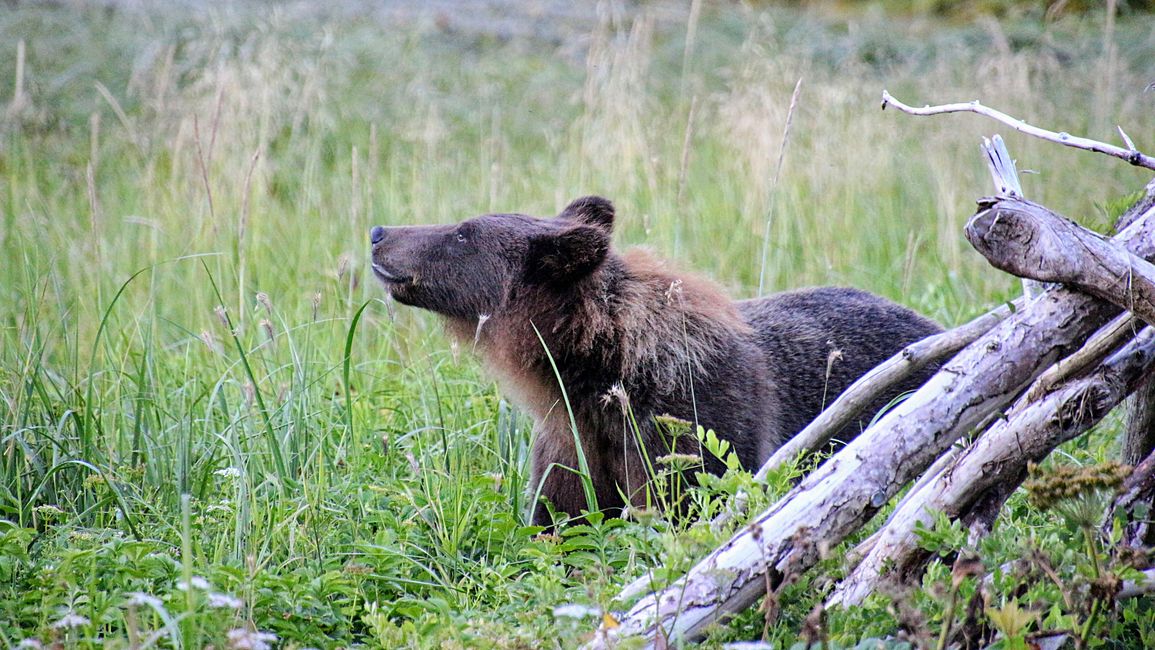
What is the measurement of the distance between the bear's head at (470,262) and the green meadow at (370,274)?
0.32m

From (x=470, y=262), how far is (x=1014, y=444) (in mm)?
2549

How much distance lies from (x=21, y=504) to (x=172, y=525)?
59cm

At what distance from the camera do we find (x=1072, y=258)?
8.95ft

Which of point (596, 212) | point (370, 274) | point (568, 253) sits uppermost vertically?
point (596, 212)

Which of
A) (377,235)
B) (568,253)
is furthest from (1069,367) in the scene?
(377,235)

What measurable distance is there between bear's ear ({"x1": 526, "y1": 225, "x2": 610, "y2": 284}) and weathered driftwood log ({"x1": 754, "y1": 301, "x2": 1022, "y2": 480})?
1407 mm

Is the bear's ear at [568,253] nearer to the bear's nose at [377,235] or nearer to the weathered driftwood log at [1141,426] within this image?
the bear's nose at [377,235]

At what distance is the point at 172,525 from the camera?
376 centimetres

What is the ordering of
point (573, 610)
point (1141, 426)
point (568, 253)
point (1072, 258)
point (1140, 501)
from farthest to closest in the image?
1. point (568, 253)
2. point (1141, 426)
3. point (1140, 501)
4. point (1072, 258)
5. point (573, 610)

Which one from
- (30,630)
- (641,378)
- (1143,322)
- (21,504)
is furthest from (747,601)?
(21,504)

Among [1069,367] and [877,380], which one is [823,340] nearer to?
[877,380]

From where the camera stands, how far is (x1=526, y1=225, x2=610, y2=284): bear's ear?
453 cm

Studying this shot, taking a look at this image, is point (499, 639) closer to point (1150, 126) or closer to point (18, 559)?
point (18, 559)

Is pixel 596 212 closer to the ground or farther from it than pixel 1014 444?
farther from it
